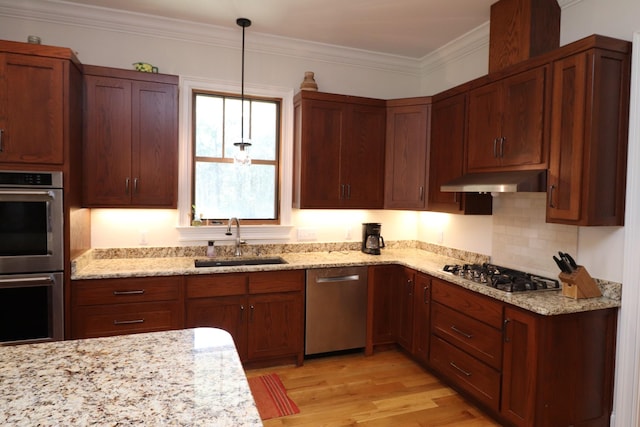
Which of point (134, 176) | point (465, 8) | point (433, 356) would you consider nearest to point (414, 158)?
point (465, 8)

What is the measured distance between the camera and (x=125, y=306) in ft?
9.63

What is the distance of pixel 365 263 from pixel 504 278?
1199 millimetres

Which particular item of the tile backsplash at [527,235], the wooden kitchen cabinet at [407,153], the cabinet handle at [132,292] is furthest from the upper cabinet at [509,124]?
the cabinet handle at [132,292]

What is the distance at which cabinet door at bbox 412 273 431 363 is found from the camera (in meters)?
3.25

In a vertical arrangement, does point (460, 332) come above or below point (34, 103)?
below

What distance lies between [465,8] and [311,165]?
5.78 ft

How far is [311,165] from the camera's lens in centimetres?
365

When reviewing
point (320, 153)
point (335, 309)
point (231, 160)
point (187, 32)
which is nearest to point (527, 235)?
point (335, 309)

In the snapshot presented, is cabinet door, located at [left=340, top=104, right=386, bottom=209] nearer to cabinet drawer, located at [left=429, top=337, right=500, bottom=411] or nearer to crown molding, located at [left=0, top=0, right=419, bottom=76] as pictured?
crown molding, located at [left=0, top=0, right=419, bottom=76]

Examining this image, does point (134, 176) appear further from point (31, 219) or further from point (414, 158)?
point (414, 158)

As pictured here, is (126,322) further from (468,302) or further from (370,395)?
(468,302)

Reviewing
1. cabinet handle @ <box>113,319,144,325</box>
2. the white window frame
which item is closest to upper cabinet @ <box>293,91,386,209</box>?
the white window frame

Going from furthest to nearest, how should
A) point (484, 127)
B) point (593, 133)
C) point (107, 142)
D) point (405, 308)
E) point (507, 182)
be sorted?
point (405, 308), point (107, 142), point (484, 127), point (507, 182), point (593, 133)

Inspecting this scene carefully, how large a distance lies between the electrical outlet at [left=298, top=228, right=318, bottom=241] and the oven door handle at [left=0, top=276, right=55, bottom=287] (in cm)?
206
